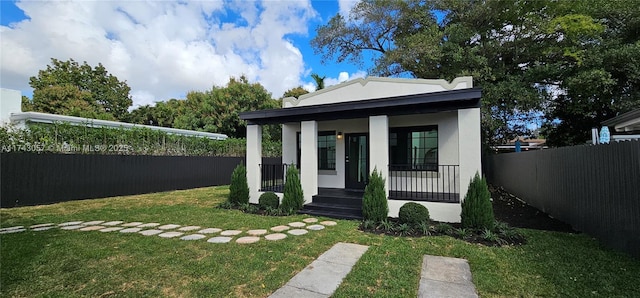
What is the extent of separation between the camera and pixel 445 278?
130 inches

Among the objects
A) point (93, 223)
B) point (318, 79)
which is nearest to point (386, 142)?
point (93, 223)

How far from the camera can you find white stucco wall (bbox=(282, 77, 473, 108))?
6863 millimetres

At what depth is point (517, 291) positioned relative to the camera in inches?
117

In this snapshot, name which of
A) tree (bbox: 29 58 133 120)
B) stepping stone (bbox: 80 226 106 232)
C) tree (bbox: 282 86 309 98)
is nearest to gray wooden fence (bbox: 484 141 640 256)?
stepping stone (bbox: 80 226 106 232)

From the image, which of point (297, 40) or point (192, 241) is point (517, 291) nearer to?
point (192, 241)

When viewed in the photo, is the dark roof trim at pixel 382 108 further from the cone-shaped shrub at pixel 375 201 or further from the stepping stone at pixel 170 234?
the stepping stone at pixel 170 234

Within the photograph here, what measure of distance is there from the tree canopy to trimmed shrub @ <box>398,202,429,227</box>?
661 centimetres

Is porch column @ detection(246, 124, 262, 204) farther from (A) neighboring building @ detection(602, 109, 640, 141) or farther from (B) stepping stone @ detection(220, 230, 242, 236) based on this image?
(A) neighboring building @ detection(602, 109, 640, 141)

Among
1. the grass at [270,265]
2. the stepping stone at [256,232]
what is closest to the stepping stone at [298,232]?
the grass at [270,265]

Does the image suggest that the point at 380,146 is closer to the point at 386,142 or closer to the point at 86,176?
the point at 386,142

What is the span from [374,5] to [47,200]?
13632 millimetres

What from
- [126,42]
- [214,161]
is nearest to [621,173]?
[214,161]

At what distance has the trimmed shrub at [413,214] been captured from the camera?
219 inches

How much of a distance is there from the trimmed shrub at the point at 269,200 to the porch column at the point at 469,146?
433 cm
